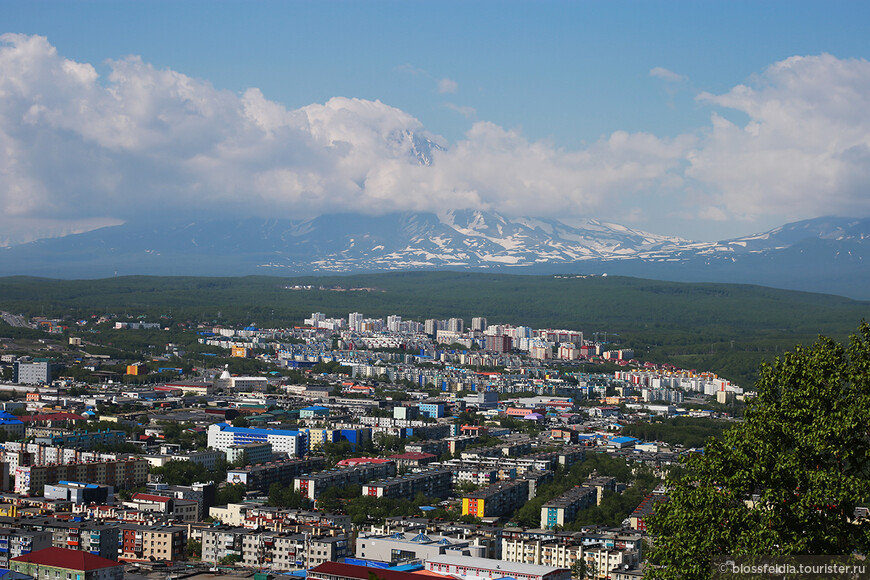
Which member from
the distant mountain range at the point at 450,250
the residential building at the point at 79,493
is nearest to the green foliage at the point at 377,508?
the residential building at the point at 79,493

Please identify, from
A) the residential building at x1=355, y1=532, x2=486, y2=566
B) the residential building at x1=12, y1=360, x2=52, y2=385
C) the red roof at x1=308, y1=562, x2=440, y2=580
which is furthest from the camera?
the residential building at x1=12, y1=360, x2=52, y2=385

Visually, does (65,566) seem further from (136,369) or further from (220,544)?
(136,369)

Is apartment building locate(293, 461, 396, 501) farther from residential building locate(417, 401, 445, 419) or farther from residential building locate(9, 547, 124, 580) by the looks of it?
residential building locate(417, 401, 445, 419)

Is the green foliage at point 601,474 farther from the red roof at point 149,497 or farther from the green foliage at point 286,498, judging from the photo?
the red roof at point 149,497

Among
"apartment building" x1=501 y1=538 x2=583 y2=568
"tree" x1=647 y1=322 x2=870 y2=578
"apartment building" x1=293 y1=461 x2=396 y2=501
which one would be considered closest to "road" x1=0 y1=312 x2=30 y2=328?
"apartment building" x1=293 y1=461 x2=396 y2=501

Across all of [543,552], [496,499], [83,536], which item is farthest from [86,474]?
[543,552]

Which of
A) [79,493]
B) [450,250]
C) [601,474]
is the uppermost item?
[450,250]

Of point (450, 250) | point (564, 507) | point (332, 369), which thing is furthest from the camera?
point (450, 250)

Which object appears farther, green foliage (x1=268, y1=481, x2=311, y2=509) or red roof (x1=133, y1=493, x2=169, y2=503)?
green foliage (x1=268, y1=481, x2=311, y2=509)
